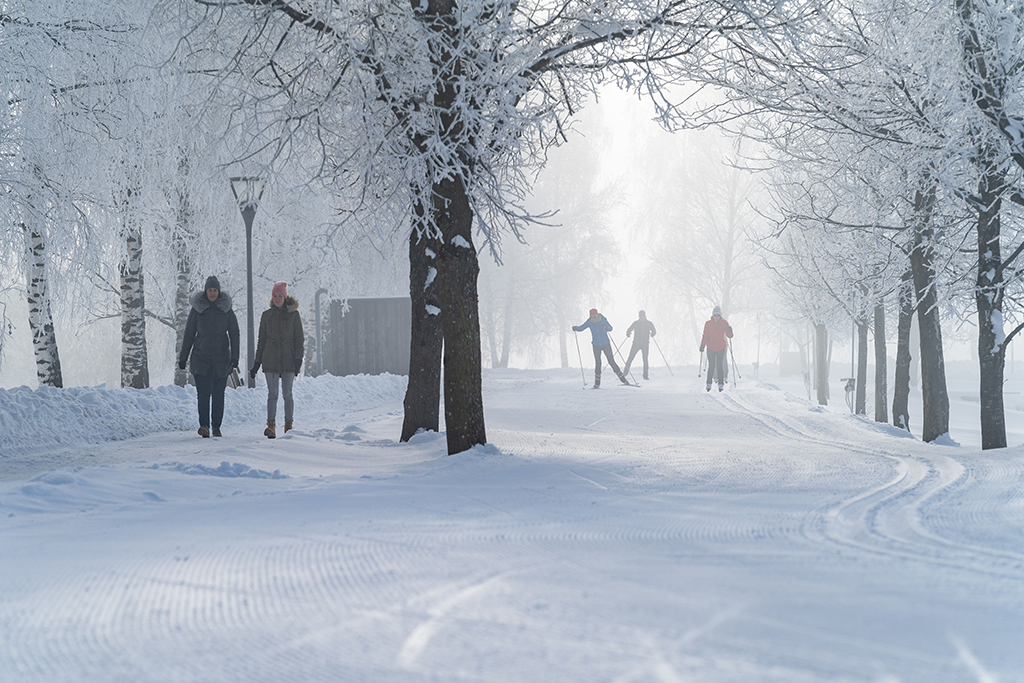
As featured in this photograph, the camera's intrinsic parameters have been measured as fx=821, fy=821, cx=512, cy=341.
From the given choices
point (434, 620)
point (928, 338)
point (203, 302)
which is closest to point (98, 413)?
point (203, 302)

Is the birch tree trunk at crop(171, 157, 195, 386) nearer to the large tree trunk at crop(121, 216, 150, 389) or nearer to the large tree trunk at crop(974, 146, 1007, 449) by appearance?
the large tree trunk at crop(121, 216, 150, 389)

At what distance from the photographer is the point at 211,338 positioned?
967 centimetres

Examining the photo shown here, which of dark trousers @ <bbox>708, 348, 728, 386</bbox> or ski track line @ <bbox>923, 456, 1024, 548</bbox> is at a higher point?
dark trousers @ <bbox>708, 348, 728, 386</bbox>

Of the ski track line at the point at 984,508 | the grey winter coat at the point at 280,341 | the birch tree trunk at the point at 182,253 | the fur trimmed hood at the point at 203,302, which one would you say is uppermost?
the birch tree trunk at the point at 182,253

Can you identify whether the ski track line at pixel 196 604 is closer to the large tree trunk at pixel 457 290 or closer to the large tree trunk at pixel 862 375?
the large tree trunk at pixel 457 290

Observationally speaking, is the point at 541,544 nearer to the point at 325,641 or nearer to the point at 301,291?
the point at 325,641

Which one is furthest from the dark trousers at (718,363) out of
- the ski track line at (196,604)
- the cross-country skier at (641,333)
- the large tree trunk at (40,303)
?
the ski track line at (196,604)

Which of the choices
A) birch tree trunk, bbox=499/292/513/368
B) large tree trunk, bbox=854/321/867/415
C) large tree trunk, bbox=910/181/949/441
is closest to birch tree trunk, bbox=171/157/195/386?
large tree trunk, bbox=910/181/949/441

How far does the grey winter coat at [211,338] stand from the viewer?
9.68m

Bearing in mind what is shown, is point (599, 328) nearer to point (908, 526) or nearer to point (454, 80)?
point (454, 80)

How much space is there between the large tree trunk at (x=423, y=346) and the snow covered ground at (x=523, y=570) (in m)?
2.14

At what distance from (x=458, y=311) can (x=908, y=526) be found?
4.10 meters

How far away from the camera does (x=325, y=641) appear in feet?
8.25

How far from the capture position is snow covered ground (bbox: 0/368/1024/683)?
7.78 feet
